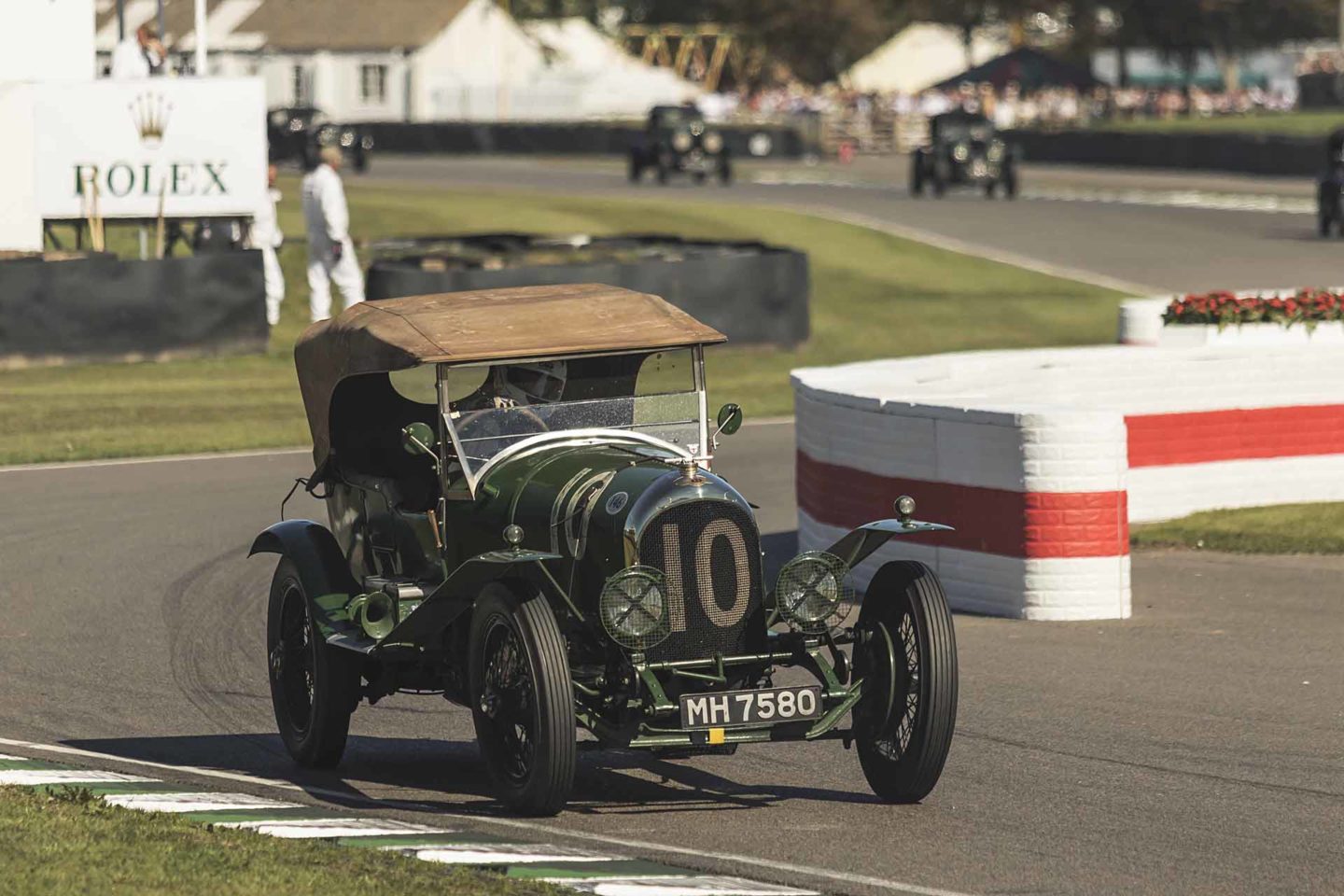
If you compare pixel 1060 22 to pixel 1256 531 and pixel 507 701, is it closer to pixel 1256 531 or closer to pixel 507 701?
pixel 1256 531

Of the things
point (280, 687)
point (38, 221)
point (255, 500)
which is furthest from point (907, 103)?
point (280, 687)

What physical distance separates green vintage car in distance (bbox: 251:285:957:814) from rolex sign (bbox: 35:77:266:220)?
718 inches

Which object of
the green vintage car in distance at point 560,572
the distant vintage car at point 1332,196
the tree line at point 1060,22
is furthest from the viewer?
the tree line at point 1060,22

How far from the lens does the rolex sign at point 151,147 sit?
88.3 ft

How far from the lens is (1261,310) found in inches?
707

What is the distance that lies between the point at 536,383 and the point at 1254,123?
7911 cm

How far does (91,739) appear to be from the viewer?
9516mm

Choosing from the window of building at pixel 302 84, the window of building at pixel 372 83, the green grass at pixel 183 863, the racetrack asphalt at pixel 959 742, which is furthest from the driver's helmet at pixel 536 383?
the window of building at pixel 372 83

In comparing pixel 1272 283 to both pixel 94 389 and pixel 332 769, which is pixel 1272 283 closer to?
pixel 94 389

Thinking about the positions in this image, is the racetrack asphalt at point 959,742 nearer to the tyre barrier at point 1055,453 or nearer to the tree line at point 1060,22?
the tyre barrier at point 1055,453

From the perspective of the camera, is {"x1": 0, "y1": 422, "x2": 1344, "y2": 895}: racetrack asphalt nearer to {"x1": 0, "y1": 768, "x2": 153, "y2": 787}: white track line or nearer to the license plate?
{"x1": 0, "y1": 768, "x2": 153, "y2": 787}: white track line

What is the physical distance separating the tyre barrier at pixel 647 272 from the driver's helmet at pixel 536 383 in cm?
1424

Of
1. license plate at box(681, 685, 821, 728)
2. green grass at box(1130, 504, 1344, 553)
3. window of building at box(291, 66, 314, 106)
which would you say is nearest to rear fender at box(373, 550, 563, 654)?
license plate at box(681, 685, 821, 728)

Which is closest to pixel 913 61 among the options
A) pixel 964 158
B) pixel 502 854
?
pixel 964 158
